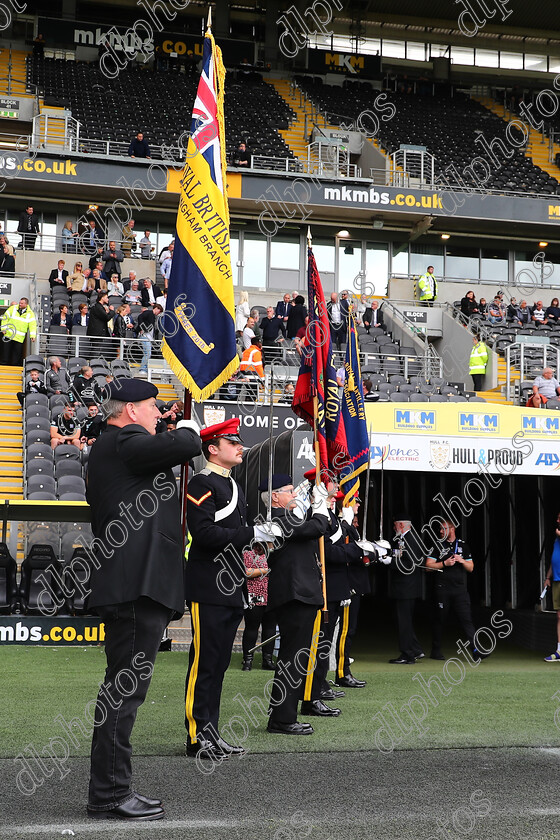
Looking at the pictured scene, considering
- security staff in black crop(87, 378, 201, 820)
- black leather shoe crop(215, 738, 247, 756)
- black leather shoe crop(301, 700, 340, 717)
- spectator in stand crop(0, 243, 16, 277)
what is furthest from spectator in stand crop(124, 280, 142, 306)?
security staff in black crop(87, 378, 201, 820)

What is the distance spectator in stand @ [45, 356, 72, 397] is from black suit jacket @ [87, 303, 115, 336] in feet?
6.40

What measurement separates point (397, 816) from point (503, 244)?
32.4m

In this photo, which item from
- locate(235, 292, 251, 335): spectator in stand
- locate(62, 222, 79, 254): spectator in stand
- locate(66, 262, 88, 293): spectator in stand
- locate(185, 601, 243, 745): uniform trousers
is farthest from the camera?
locate(62, 222, 79, 254): spectator in stand

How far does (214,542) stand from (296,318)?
56.2 ft

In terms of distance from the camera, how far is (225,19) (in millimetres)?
39219

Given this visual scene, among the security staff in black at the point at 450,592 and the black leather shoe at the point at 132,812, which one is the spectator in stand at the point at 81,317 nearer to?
the security staff in black at the point at 450,592

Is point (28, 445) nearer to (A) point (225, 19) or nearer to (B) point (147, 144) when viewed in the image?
(B) point (147, 144)

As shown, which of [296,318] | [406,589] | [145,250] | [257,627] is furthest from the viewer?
[145,250]

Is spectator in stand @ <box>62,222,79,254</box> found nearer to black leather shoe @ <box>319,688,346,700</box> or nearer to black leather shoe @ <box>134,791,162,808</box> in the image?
black leather shoe @ <box>319,688,346,700</box>

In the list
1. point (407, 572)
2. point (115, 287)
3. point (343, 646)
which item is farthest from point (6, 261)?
point (343, 646)

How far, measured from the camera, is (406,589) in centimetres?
1290

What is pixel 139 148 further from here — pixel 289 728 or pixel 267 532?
pixel 289 728

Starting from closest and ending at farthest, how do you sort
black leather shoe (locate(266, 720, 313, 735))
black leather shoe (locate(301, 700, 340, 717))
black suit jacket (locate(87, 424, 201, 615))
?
black suit jacket (locate(87, 424, 201, 615)) → black leather shoe (locate(266, 720, 313, 735)) → black leather shoe (locate(301, 700, 340, 717))

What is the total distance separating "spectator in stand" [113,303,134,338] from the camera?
2103 cm
